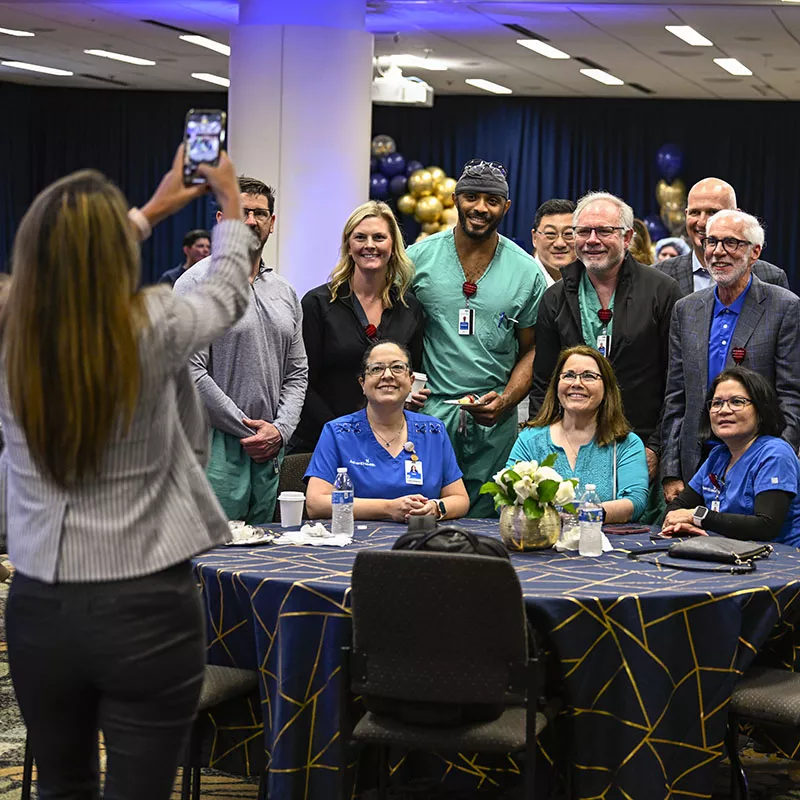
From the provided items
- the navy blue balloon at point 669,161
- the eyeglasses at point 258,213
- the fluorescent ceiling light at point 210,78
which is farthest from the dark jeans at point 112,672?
the navy blue balloon at point 669,161

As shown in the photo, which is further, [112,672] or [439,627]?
[439,627]

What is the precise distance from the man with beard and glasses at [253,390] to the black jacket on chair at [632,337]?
2.99ft

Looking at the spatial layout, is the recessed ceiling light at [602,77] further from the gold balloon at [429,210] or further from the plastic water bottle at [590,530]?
the plastic water bottle at [590,530]

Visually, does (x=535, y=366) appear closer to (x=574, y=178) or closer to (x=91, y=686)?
(x=91, y=686)

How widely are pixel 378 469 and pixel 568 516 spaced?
72 cm

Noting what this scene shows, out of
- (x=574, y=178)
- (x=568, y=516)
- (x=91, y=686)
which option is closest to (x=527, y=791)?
(x=568, y=516)

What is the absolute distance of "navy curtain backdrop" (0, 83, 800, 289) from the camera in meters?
15.7

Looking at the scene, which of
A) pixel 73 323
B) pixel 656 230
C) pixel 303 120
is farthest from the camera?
pixel 656 230

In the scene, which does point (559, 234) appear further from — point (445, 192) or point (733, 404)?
point (445, 192)

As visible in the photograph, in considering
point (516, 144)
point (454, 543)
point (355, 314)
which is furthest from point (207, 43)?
point (454, 543)

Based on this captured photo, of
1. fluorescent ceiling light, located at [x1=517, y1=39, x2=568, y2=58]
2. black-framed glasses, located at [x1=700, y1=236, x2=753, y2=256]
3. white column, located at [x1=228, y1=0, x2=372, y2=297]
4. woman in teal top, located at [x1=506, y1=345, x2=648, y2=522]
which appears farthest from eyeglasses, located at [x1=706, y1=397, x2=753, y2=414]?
fluorescent ceiling light, located at [x1=517, y1=39, x2=568, y2=58]

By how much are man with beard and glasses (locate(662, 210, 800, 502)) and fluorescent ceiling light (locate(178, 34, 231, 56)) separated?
336 inches

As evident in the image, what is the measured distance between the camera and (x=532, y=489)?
3.54 metres

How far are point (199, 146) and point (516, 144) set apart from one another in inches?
586
